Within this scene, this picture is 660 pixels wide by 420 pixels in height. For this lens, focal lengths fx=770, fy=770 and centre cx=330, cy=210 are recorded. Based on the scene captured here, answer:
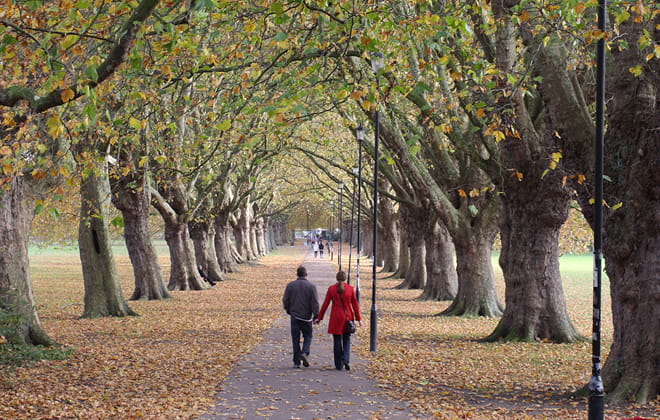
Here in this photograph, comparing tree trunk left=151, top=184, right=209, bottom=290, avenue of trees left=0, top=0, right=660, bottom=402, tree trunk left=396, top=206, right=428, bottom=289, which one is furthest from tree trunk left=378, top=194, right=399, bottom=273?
avenue of trees left=0, top=0, right=660, bottom=402

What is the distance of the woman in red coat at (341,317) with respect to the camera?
12481 mm

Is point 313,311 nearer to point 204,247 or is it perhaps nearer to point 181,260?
point 181,260

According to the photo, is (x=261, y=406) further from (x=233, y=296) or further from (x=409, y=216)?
(x=409, y=216)

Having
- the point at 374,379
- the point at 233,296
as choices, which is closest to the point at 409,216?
the point at 233,296

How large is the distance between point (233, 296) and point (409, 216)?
8.86 m

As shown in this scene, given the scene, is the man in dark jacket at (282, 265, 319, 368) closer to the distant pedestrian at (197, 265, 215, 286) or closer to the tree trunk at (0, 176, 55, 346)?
the tree trunk at (0, 176, 55, 346)

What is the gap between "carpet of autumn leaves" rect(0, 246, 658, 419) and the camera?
9.44m

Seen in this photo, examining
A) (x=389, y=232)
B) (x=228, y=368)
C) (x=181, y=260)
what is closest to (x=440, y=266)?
(x=181, y=260)

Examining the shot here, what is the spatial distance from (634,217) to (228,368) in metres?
6.71

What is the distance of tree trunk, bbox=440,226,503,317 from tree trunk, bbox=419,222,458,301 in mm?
4839

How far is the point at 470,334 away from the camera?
1814 cm

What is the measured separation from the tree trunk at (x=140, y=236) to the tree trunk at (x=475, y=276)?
994 centimetres

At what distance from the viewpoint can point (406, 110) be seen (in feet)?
83.6

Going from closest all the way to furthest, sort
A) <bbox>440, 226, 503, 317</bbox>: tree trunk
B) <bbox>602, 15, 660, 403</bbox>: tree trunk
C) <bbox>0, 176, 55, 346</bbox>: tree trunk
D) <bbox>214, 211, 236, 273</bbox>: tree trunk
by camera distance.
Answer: <bbox>602, 15, 660, 403</bbox>: tree trunk < <bbox>0, 176, 55, 346</bbox>: tree trunk < <bbox>440, 226, 503, 317</bbox>: tree trunk < <bbox>214, 211, 236, 273</bbox>: tree trunk
